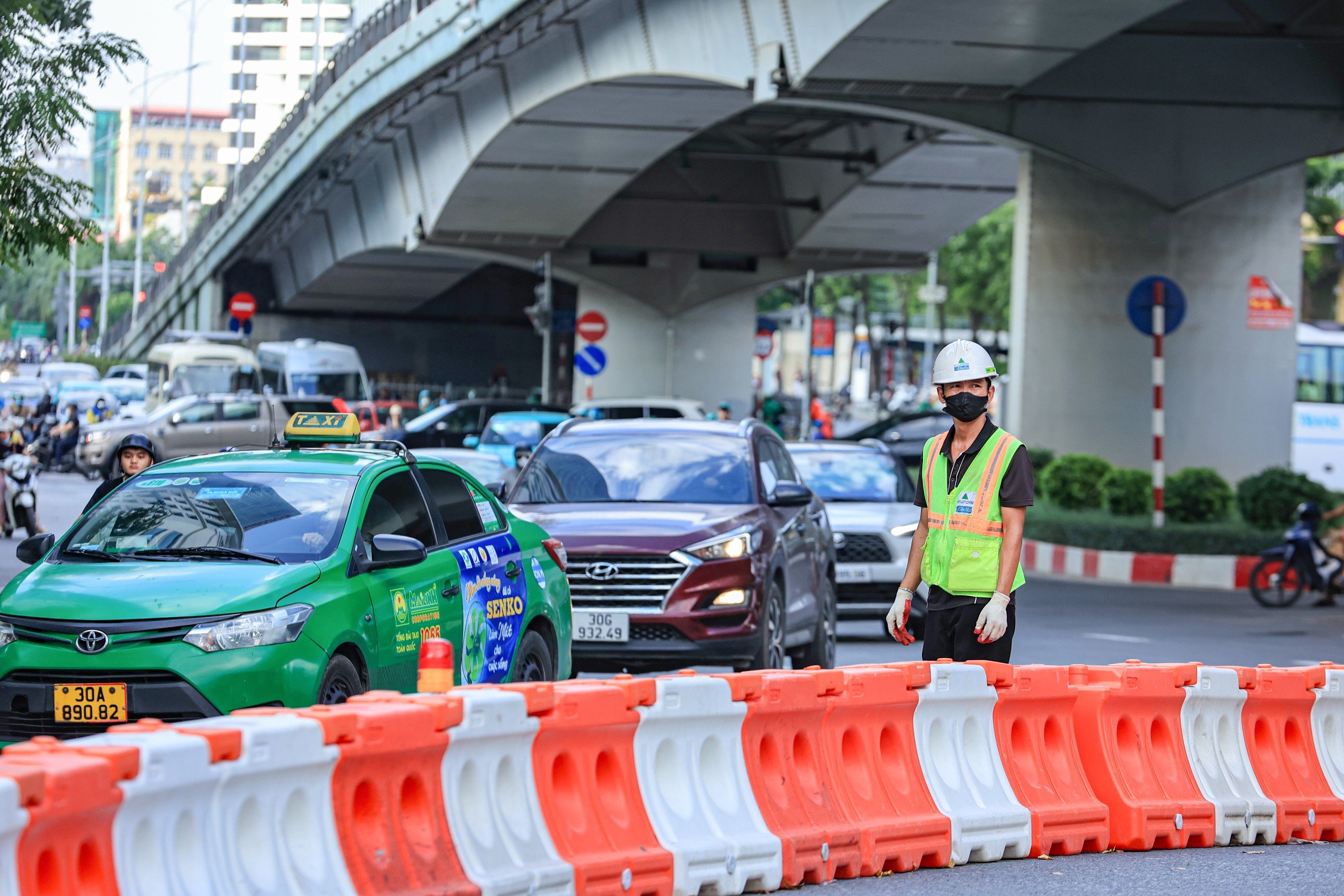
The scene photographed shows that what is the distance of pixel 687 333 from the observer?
4422 cm

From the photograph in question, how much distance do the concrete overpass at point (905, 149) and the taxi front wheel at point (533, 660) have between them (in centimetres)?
970

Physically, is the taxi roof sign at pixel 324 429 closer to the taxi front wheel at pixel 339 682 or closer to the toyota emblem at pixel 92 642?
the taxi front wheel at pixel 339 682

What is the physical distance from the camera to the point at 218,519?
781cm

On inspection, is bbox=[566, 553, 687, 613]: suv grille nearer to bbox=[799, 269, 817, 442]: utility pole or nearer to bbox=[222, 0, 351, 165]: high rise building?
bbox=[799, 269, 817, 442]: utility pole

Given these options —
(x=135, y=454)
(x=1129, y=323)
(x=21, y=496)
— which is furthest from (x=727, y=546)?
(x=1129, y=323)

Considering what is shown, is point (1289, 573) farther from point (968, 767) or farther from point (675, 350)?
point (675, 350)

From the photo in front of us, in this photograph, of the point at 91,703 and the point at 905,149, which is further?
the point at 905,149

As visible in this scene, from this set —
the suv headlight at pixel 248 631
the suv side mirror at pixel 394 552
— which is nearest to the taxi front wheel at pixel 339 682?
the suv headlight at pixel 248 631

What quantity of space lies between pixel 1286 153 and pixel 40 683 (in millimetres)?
18466

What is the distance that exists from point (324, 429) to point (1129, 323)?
16.1 m

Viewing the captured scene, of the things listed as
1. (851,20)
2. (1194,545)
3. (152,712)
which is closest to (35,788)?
(152,712)

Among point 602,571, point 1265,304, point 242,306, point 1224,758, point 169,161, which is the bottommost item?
point 1224,758

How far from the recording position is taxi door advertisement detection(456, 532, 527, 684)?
27.1ft

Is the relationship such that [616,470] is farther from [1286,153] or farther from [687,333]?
[687,333]
